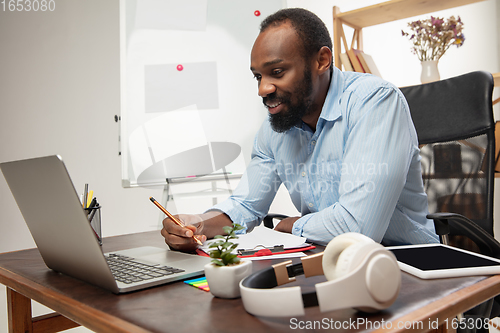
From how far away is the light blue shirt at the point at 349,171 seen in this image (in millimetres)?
970

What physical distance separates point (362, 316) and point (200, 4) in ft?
5.78

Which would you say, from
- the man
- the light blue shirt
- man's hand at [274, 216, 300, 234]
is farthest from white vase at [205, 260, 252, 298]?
man's hand at [274, 216, 300, 234]

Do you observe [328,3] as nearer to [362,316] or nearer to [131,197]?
[131,197]

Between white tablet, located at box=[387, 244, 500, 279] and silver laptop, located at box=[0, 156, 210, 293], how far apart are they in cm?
36

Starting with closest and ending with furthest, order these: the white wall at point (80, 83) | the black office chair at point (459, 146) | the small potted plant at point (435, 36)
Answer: the black office chair at point (459, 146) < the small potted plant at point (435, 36) < the white wall at point (80, 83)

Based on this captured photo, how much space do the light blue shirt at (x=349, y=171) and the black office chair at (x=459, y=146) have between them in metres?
0.24

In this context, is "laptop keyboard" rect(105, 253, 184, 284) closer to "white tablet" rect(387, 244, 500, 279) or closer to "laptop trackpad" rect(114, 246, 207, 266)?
"laptop trackpad" rect(114, 246, 207, 266)

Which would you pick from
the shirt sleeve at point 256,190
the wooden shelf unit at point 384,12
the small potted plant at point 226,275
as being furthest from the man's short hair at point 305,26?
the wooden shelf unit at point 384,12

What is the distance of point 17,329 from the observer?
36.4 inches

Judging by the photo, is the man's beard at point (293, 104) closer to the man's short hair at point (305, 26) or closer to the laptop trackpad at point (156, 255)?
the man's short hair at point (305, 26)

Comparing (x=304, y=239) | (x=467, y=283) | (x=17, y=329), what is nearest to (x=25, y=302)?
(x=17, y=329)

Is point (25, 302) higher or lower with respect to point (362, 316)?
lower

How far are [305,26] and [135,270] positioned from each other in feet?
2.87

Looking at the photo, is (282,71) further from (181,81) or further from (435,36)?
(435,36)
